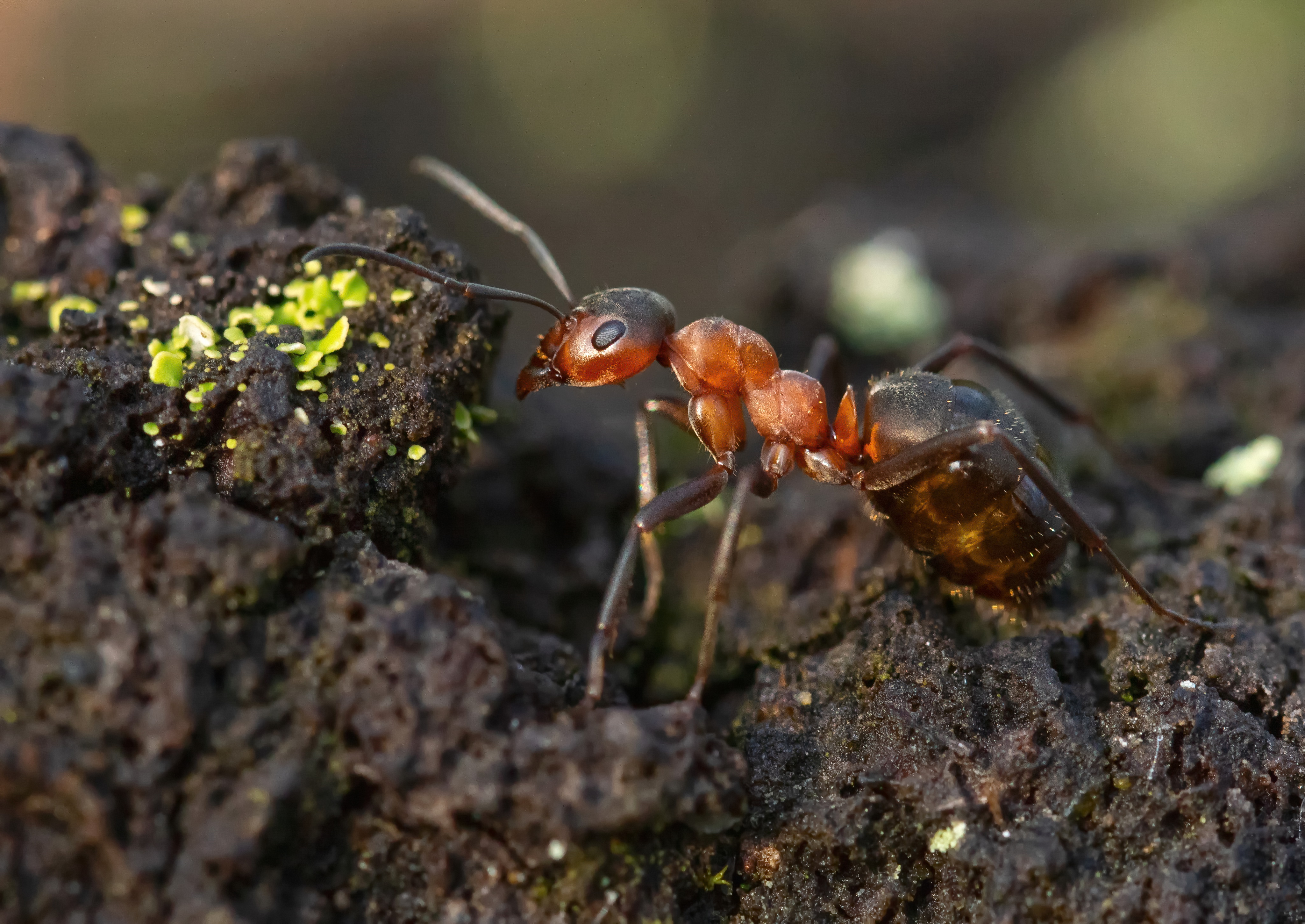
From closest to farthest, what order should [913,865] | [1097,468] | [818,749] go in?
[913,865] < [818,749] < [1097,468]

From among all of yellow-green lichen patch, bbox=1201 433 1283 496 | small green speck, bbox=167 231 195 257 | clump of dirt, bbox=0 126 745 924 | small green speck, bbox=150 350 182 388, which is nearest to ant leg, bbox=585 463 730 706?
clump of dirt, bbox=0 126 745 924

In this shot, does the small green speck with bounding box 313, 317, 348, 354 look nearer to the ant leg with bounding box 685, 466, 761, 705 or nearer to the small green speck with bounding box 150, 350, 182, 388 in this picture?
the small green speck with bounding box 150, 350, 182, 388

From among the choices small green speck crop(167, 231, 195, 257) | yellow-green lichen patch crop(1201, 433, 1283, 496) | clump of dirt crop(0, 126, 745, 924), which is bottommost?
yellow-green lichen patch crop(1201, 433, 1283, 496)

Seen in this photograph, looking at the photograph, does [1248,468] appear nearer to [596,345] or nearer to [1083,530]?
[1083,530]

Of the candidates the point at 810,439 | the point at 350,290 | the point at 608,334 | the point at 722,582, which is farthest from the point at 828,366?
the point at 350,290

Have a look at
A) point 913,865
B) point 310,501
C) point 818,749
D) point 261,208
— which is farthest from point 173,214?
point 913,865

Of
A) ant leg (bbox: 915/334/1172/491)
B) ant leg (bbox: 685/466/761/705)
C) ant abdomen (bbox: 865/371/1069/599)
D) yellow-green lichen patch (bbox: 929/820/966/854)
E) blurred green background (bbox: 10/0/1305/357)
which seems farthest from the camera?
blurred green background (bbox: 10/0/1305/357)

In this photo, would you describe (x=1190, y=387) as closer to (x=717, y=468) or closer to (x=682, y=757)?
(x=717, y=468)
